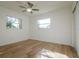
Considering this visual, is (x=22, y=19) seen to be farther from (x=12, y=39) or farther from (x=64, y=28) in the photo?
(x=64, y=28)

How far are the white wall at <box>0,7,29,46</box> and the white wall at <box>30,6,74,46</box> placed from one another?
4.48ft

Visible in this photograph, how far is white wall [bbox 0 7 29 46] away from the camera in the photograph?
3.77m

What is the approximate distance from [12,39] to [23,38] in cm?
117

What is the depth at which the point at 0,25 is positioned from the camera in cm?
367

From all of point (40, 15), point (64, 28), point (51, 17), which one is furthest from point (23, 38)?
point (64, 28)

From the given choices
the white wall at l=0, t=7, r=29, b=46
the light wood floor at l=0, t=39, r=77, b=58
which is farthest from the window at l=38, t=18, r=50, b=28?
the light wood floor at l=0, t=39, r=77, b=58

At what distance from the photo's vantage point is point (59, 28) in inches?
174

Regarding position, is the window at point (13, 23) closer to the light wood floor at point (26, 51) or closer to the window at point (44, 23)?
the light wood floor at point (26, 51)

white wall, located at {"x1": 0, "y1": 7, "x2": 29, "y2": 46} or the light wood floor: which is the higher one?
white wall, located at {"x1": 0, "y1": 7, "x2": 29, "y2": 46}

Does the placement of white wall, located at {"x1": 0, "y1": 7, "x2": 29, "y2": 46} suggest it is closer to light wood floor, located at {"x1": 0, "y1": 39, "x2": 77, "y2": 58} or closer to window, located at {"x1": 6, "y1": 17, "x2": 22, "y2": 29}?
window, located at {"x1": 6, "y1": 17, "x2": 22, "y2": 29}

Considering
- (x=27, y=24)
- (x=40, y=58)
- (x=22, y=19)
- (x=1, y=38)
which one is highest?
(x=22, y=19)

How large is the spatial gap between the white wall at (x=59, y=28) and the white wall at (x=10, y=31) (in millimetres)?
1366

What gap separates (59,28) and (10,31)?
3.32m

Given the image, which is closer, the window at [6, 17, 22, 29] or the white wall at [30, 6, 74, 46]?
the white wall at [30, 6, 74, 46]
